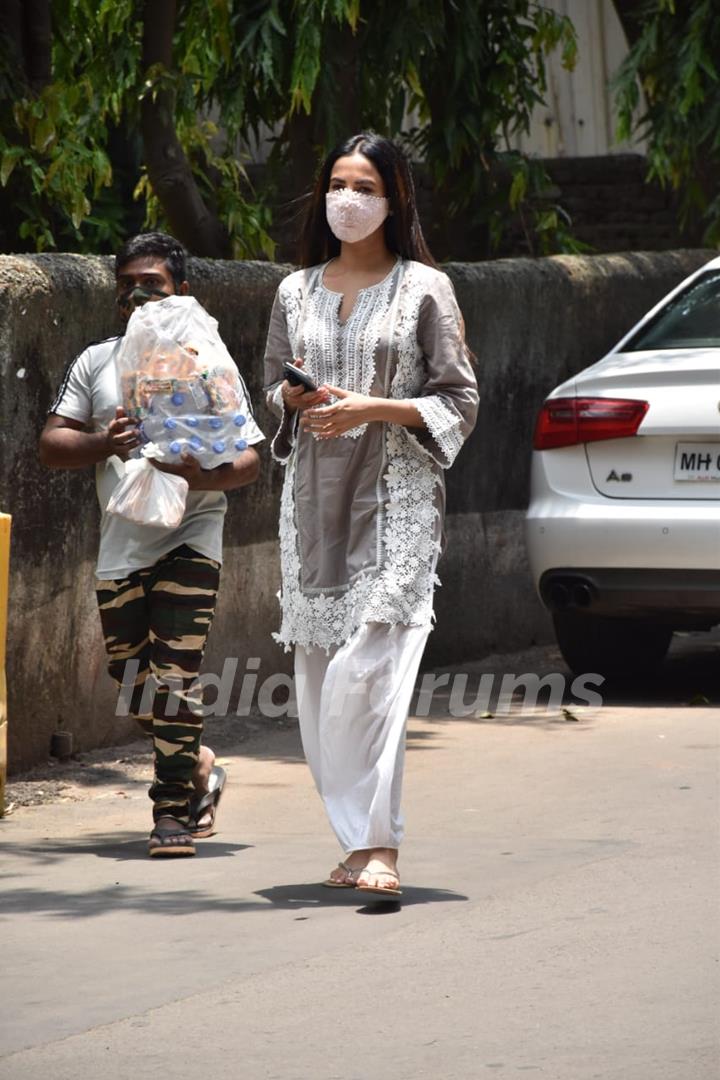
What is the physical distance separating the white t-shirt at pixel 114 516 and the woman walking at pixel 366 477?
0.41m

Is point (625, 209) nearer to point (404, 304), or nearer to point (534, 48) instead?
point (534, 48)

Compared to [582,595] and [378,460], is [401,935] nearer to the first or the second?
[378,460]

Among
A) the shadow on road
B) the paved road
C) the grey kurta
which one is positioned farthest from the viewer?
the grey kurta

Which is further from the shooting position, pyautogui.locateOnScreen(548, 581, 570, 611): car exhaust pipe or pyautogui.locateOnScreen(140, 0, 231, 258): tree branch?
pyautogui.locateOnScreen(140, 0, 231, 258): tree branch

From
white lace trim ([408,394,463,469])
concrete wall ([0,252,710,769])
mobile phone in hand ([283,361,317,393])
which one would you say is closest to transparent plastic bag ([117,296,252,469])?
mobile phone in hand ([283,361,317,393])

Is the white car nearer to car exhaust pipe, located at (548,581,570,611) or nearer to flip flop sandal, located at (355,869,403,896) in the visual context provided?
car exhaust pipe, located at (548,581,570,611)

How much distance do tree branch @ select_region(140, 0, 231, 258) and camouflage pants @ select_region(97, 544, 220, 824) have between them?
3832 millimetres

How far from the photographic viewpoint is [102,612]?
6293 millimetres

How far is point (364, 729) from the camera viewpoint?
18.7 feet

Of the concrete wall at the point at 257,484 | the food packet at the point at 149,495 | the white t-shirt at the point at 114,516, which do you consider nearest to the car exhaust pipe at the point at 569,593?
the concrete wall at the point at 257,484

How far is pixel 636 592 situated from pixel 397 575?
2926 mm

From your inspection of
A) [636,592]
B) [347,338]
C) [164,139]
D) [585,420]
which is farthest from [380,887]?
[164,139]

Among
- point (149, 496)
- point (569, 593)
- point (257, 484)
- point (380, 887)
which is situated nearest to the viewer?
point (380, 887)

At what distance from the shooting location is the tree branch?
380 inches
